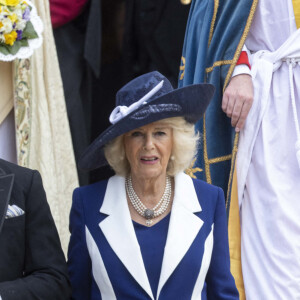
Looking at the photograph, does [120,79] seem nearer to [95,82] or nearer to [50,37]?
[95,82]

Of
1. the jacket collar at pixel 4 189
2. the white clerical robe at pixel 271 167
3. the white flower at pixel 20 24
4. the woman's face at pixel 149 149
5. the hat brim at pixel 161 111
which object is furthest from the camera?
the white flower at pixel 20 24

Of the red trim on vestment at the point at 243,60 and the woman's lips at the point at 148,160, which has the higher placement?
the red trim on vestment at the point at 243,60

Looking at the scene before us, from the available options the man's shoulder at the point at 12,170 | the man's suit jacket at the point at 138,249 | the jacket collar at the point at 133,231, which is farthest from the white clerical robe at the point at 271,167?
the man's shoulder at the point at 12,170

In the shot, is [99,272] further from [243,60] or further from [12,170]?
[243,60]

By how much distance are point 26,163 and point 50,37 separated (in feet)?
2.37

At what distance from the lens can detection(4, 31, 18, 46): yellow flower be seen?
4191 millimetres

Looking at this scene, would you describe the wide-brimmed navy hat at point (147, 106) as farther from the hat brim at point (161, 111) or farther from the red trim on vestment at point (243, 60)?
the red trim on vestment at point (243, 60)

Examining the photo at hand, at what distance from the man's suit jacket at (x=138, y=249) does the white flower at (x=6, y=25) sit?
3.73 ft

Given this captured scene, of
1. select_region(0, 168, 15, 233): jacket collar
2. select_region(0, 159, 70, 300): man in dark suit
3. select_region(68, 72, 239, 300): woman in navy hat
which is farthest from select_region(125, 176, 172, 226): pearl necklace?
select_region(0, 168, 15, 233): jacket collar

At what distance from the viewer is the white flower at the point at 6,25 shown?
413cm

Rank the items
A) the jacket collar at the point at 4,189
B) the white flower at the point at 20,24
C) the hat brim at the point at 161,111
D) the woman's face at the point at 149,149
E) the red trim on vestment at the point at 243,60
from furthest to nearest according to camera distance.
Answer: the white flower at the point at 20,24 → the red trim on vestment at the point at 243,60 → the woman's face at the point at 149,149 → the hat brim at the point at 161,111 → the jacket collar at the point at 4,189

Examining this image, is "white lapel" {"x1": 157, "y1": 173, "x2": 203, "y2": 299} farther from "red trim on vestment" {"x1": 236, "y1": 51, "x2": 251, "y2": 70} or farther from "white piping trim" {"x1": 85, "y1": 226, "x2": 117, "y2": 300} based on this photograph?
"red trim on vestment" {"x1": 236, "y1": 51, "x2": 251, "y2": 70}

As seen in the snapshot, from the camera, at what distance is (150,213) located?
332cm

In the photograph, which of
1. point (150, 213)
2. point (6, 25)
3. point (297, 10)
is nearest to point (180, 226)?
point (150, 213)
